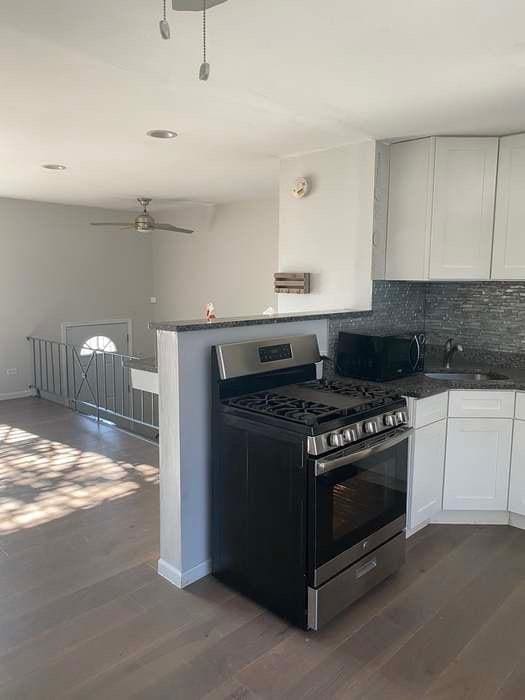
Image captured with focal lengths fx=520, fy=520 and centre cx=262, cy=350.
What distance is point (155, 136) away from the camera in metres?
3.38

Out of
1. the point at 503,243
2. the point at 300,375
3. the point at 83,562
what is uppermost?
the point at 503,243

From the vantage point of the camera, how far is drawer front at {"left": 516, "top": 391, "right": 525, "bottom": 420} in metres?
2.93

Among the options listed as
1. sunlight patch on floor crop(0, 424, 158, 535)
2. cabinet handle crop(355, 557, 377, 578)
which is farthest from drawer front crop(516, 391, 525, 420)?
sunlight patch on floor crop(0, 424, 158, 535)

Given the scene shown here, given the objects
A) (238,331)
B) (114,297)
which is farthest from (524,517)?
(114,297)

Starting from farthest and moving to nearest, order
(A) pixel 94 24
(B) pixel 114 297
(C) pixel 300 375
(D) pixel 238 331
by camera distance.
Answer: (B) pixel 114 297 → (C) pixel 300 375 → (D) pixel 238 331 → (A) pixel 94 24

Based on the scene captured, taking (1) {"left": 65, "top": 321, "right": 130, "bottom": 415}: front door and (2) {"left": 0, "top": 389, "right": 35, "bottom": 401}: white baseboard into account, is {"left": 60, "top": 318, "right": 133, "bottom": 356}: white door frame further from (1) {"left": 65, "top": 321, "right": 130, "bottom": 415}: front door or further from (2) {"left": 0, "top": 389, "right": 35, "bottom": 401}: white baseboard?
(2) {"left": 0, "top": 389, "right": 35, "bottom": 401}: white baseboard

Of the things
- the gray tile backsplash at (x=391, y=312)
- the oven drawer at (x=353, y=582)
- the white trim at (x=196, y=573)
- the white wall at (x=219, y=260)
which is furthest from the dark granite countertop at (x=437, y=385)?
the white wall at (x=219, y=260)

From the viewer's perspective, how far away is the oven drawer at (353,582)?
215 centimetres

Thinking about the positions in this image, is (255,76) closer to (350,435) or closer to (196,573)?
(350,435)

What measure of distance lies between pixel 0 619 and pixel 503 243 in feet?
11.0

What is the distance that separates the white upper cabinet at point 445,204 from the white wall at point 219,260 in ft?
9.29

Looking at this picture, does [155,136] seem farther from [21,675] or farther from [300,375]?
[21,675]

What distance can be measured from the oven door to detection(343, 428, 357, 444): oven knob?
4cm

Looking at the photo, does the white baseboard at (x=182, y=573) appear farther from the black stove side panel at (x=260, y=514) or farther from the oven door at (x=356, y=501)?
the oven door at (x=356, y=501)
